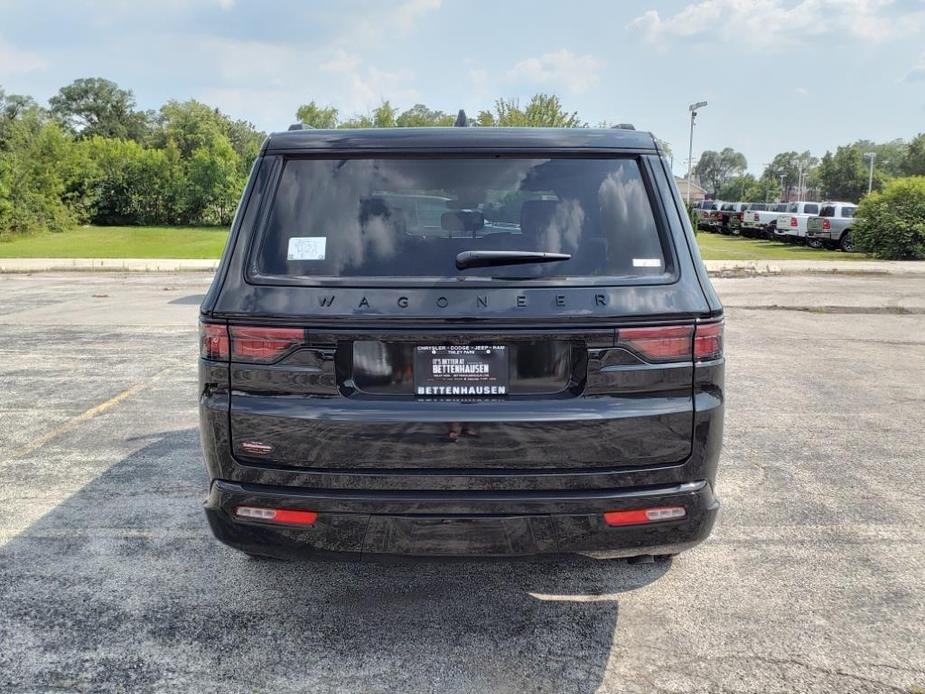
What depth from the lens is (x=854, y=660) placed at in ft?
10.0

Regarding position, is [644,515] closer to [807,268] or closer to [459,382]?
[459,382]

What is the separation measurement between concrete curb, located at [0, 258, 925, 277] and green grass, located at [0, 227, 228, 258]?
294 centimetres

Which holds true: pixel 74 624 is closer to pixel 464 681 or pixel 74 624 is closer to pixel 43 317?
pixel 464 681

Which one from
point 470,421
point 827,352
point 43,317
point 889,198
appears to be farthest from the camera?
point 889,198

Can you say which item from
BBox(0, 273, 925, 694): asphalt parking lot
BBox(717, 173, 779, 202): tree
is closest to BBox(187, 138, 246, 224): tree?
BBox(0, 273, 925, 694): asphalt parking lot

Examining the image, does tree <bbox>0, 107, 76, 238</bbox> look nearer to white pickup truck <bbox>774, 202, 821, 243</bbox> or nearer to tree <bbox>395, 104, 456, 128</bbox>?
tree <bbox>395, 104, 456, 128</bbox>

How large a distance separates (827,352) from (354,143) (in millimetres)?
8214

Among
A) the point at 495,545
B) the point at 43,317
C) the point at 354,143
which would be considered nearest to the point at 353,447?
the point at 495,545

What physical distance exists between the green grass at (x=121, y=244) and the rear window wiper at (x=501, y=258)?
24398mm

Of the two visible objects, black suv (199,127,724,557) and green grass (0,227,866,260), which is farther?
green grass (0,227,866,260)

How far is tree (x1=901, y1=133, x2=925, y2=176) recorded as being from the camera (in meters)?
82.8

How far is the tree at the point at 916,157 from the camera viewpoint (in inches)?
3258

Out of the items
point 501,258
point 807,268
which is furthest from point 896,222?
point 501,258

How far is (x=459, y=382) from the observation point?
2.82 m
